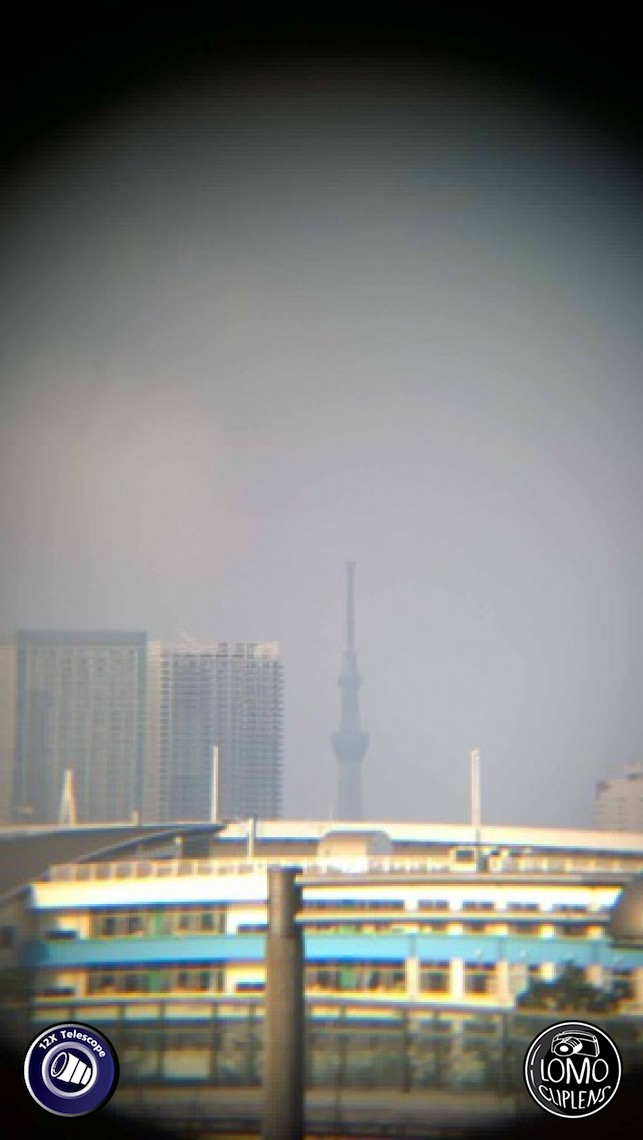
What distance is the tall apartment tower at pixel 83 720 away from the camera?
12.4 feet

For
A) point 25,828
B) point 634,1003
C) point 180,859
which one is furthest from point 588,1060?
point 25,828

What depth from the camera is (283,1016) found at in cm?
234

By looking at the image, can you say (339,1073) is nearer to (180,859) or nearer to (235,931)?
(235,931)

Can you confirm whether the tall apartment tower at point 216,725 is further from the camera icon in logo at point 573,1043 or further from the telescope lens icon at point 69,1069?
the camera icon in logo at point 573,1043

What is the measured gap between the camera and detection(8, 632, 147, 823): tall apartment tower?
377 cm

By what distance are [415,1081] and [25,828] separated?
158 centimetres

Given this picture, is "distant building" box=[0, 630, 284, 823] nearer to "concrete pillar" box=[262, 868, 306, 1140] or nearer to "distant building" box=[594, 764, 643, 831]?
"distant building" box=[594, 764, 643, 831]

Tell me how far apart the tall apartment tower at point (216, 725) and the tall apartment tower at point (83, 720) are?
104mm

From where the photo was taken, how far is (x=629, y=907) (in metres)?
3.03

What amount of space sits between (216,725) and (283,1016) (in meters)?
1.81

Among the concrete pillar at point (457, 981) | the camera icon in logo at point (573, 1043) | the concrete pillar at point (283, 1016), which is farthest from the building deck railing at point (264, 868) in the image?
the concrete pillar at point (283, 1016)

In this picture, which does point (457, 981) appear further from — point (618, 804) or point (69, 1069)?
point (618, 804)

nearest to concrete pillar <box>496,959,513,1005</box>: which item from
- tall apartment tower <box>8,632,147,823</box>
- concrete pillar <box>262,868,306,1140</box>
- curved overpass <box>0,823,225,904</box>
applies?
concrete pillar <box>262,868,306,1140</box>

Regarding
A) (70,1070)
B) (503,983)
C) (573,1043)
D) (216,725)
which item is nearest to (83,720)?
(216,725)
